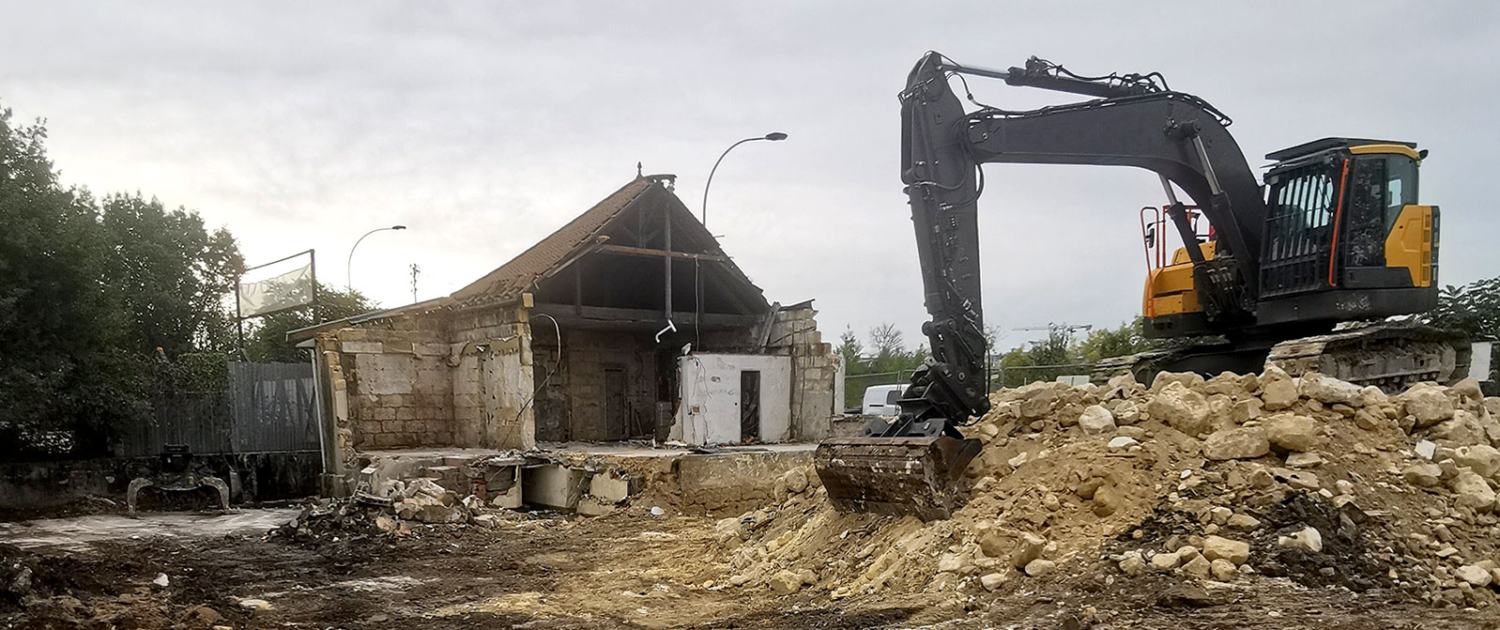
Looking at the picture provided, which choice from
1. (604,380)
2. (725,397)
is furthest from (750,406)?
(604,380)

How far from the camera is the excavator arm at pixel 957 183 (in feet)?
26.6

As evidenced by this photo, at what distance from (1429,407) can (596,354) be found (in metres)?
16.4

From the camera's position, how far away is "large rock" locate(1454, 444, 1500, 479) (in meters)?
7.30

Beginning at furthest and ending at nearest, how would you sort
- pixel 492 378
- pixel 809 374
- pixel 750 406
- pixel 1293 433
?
pixel 809 374 → pixel 750 406 → pixel 492 378 → pixel 1293 433

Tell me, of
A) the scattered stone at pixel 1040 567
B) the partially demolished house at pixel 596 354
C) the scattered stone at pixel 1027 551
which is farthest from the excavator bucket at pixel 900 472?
the partially demolished house at pixel 596 354

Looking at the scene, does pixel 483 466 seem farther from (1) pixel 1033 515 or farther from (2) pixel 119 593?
(1) pixel 1033 515

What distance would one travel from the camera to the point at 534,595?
334 inches

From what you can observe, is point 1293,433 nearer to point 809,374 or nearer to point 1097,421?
point 1097,421

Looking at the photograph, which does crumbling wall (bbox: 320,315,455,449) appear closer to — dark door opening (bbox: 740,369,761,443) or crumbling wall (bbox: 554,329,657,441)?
crumbling wall (bbox: 554,329,657,441)

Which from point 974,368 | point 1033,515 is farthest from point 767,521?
point 1033,515

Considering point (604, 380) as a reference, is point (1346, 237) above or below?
above

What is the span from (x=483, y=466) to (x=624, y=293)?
707 cm

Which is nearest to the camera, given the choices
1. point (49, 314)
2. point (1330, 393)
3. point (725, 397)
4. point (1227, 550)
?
point (1227, 550)

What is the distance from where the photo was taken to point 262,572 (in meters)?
10.2
